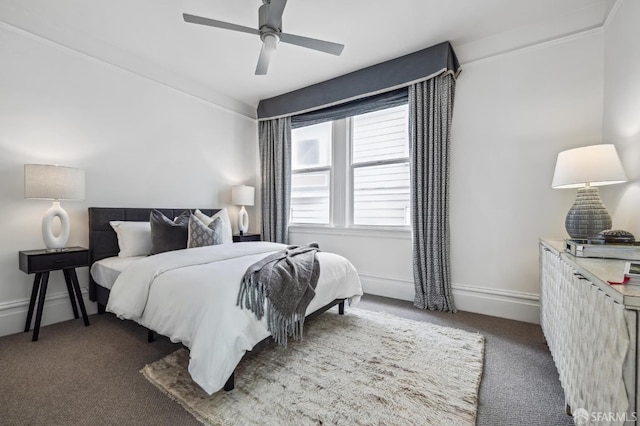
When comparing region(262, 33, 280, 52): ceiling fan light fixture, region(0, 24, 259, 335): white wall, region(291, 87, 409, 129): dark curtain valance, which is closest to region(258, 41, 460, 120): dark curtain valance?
region(291, 87, 409, 129): dark curtain valance

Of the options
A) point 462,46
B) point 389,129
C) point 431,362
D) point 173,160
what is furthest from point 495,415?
point 173,160

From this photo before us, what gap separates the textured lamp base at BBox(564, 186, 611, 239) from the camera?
5.89ft

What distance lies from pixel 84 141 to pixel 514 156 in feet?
14.0

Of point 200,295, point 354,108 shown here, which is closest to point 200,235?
point 200,295

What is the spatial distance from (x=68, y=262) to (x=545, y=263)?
3.84m

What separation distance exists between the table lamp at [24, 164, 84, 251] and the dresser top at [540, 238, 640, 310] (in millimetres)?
3404

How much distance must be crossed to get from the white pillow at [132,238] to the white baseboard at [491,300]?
2.79 m

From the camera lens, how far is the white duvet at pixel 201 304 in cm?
144

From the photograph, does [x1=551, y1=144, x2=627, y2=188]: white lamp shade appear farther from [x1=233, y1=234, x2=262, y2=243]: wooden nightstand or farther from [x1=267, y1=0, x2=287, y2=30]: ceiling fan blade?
[x1=233, y1=234, x2=262, y2=243]: wooden nightstand

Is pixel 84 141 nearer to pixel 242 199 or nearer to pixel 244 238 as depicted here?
pixel 242 199

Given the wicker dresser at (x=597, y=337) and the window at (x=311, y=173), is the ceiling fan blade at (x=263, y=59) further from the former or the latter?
the wicker dresser at (x=597, y=337)

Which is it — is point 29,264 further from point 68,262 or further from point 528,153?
point 528,153

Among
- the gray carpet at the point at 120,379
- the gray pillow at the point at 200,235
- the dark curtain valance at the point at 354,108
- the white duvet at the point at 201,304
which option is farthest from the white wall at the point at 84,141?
the dark curtain valance at the point at 354,108

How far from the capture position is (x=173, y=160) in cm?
355
